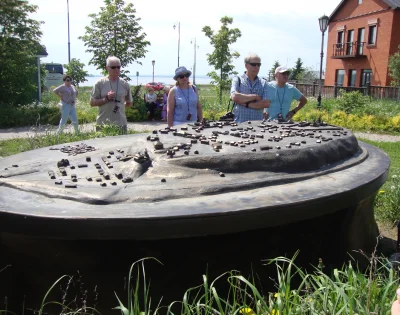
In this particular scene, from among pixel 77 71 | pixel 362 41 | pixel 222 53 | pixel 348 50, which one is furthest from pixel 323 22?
pixel 77 71

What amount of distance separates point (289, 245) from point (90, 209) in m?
1.14

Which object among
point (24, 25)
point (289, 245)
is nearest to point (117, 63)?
point (289, 245)

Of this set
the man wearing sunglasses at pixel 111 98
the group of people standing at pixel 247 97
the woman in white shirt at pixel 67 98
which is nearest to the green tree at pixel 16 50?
the woman in white shirt at pixel 67 98

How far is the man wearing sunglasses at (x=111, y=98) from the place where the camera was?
5312 millimetres

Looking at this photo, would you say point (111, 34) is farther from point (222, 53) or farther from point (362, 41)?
point (362, 41)

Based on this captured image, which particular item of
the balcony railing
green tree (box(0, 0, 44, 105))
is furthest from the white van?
the balcony railing

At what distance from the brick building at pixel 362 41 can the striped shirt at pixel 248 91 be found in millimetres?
22132

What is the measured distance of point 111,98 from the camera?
5270 millimetres

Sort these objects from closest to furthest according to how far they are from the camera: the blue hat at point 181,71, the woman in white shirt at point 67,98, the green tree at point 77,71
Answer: the blue hat at point 181,71, the woman in white shirt at point 67,98, the green tree at point 77,71

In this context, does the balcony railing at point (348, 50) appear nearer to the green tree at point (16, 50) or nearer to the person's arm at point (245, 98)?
the green tree at point (16, 50)

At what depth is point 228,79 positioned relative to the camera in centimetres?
1809

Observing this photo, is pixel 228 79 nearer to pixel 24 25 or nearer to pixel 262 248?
pixel 24 25

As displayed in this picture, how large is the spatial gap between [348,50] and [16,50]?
2119 centimetres

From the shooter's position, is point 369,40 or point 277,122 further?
point 369,40
